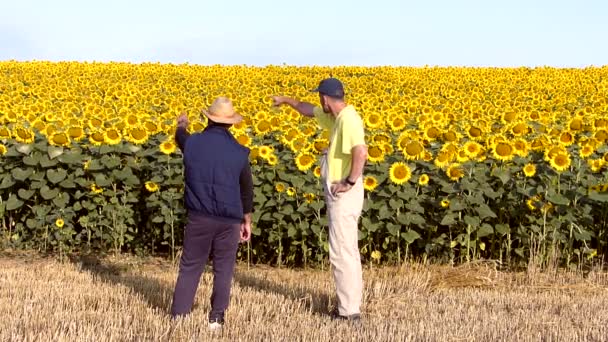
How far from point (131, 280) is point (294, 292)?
1.73 metres

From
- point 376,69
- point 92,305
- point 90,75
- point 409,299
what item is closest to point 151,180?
point 92,305

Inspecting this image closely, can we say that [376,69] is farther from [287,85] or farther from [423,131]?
→ [423,131]

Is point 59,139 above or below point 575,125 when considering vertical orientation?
below

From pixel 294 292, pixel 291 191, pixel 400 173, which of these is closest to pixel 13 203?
pixel 291 191

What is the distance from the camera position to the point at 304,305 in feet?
22.2

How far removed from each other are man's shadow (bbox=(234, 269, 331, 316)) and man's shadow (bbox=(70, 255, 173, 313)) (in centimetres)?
Result: 80

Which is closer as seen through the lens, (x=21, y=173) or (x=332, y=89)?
(x=332, y=89)

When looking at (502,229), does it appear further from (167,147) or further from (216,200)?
(216,200)

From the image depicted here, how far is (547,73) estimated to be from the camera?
28234 millimetres

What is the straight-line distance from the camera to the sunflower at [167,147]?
945cm

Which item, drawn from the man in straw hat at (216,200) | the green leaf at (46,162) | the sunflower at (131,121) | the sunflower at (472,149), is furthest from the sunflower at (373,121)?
the man in straw hat at (216,200)

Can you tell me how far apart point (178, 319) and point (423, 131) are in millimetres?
4907

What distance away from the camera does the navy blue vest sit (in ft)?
19.0

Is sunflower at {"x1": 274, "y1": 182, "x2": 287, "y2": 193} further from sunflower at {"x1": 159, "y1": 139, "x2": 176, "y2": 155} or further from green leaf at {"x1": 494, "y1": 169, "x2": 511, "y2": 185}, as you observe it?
green leaf at {"x1": 494, "y1": 169, "x2": 511, "y2": 185}
